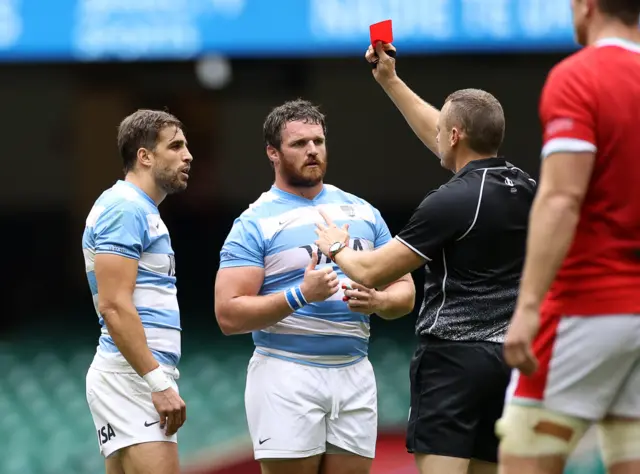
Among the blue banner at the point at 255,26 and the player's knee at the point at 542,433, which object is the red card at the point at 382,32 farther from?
the blue banner at the point at 255,26

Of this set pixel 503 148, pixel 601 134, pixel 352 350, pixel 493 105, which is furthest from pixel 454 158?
pixel 503 148

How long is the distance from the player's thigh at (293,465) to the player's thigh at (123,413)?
0.36 metres

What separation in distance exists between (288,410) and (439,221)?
939mm

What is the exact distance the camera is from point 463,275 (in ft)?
11.7

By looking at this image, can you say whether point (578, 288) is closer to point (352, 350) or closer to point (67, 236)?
point (352, 350)

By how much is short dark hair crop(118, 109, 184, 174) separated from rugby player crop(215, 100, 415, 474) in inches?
17.1

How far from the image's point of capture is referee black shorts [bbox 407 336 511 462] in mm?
3539

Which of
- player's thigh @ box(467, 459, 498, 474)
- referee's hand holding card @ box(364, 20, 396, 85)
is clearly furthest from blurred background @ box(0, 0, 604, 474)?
player's thigh @ box(467, 459, 498, 474)

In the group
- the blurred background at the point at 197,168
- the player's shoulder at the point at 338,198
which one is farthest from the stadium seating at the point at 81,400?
the player's shoulder at the point at 338,198

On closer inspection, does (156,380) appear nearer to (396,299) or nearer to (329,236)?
(329,236)

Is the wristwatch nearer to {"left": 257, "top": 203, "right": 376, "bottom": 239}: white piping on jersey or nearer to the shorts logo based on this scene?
{"left": 257, "top": 203, "right": 376, "bottom": 239}: white piping on jersey

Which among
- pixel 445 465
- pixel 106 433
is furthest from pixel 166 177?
pixel 445 465

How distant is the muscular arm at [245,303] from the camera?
12.7ft

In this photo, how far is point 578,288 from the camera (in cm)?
265
